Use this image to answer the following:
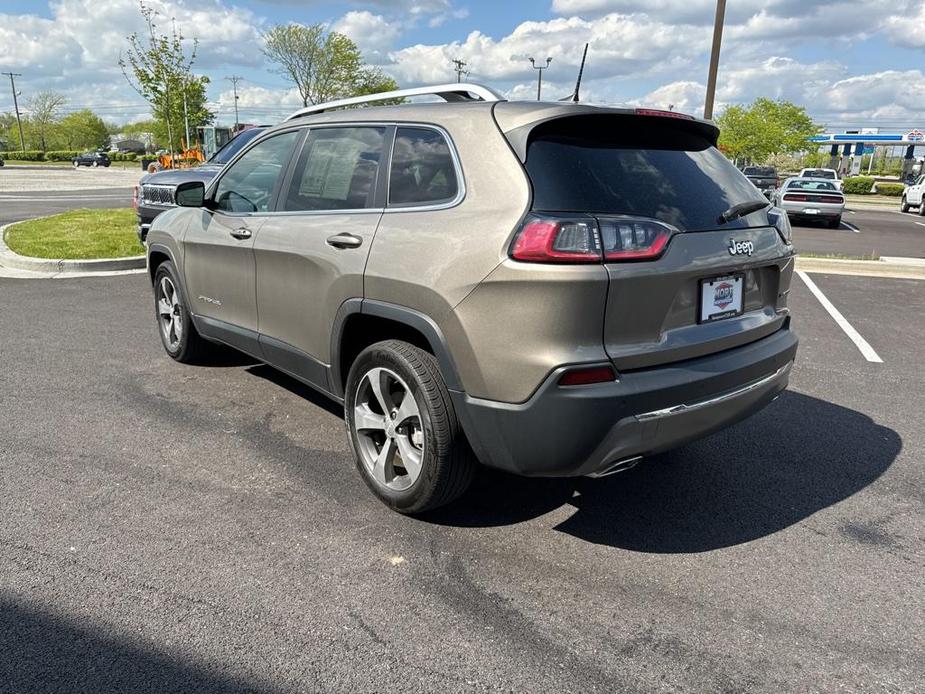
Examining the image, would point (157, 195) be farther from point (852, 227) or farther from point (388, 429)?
point (852, 227)

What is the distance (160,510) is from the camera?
3.32m

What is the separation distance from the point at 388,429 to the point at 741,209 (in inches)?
74.2

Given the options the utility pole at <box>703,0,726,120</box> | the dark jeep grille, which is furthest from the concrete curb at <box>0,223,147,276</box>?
the utility pole at <box>703,0,726,120</box>

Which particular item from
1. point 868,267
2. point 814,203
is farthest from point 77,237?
point 814,203

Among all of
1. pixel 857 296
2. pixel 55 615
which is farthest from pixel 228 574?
pixel 857 296

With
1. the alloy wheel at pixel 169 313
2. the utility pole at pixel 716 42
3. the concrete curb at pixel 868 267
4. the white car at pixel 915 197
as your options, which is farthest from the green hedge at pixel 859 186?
the alloy wheel at pixel 169 313

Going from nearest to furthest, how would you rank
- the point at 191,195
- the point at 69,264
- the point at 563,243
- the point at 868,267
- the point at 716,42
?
the point at 563,243, the point at 191,195, the point at 69,264, the point at 868,267, the point at 716,42

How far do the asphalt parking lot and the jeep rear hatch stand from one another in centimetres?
94

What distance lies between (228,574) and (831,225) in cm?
2225

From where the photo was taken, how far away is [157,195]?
10.2 metres

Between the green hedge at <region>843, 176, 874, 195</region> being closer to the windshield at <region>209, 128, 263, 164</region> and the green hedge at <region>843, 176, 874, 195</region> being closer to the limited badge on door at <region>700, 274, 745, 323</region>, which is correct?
the windshield at <region>209, 128, 263, 164</region>

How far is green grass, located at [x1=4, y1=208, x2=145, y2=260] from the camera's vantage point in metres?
10.1

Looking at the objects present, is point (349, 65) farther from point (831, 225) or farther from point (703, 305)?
point (703, 305)

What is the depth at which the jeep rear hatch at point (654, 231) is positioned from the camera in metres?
2.60
